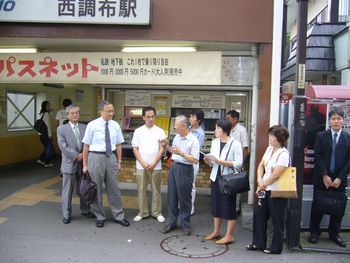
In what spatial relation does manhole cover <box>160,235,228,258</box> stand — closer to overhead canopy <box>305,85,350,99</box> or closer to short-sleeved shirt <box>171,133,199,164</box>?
short-sleeved shirt <box>171,133,199,164</box>

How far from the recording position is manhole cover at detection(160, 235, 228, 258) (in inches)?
183

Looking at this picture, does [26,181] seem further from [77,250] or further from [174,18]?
[174,18]

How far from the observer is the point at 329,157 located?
492 cm

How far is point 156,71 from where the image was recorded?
20.3 ft

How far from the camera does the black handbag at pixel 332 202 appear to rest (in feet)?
16.0

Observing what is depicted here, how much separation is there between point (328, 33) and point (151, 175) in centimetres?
616

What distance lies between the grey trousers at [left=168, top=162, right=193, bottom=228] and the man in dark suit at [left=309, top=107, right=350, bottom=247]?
5.60ft

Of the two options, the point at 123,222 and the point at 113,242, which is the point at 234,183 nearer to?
the point at 113,242

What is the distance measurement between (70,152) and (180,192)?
5.69 feet

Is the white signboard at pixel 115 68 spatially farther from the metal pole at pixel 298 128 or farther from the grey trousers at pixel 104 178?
the metal pole at pixel 298 128

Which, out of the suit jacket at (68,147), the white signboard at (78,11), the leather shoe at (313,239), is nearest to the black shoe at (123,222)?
the suit jacket at (68,147)

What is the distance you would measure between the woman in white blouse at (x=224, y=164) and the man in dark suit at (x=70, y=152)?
2017mm

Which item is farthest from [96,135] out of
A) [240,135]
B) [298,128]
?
[298,128]

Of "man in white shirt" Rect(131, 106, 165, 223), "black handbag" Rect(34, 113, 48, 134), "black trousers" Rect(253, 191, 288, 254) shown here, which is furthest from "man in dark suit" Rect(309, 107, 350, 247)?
"black handbag" Rect(34, 113, 48, 134)
